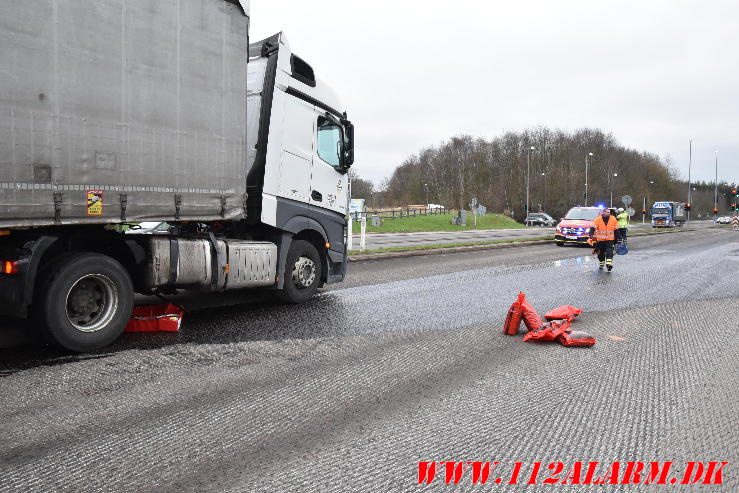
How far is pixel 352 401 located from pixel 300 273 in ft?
14.3

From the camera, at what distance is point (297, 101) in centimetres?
783

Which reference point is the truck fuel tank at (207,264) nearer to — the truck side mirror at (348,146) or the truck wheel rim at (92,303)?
the truck wheel rim at (92,303)

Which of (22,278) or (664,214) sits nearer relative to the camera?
(22,278)

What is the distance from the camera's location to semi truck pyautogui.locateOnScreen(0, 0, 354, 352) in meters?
4.77

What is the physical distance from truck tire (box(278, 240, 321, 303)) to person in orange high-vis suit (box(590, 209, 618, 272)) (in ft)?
25.5

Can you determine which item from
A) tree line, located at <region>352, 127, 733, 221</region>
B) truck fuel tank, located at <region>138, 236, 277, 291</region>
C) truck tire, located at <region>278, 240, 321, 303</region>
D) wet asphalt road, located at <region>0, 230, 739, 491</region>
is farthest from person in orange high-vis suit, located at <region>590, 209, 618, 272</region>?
tree line, located at <region>352, 127, 733, 221</region>

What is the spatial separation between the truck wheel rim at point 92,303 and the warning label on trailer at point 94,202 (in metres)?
0.59

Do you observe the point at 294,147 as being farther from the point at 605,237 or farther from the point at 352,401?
the point at 605,237

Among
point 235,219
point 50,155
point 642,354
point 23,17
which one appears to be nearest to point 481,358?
point 642,354

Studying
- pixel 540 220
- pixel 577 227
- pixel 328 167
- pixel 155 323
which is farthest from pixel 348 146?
pixel 540 220

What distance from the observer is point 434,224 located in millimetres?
50656

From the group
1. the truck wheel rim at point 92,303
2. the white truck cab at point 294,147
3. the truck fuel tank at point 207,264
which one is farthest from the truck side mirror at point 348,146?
the truck wheel rim at point 92,303

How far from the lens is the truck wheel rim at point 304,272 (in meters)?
8.11

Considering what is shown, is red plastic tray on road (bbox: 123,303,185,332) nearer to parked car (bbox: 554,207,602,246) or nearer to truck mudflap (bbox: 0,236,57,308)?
truck mudflap (bbox: 0,236,57,308)
